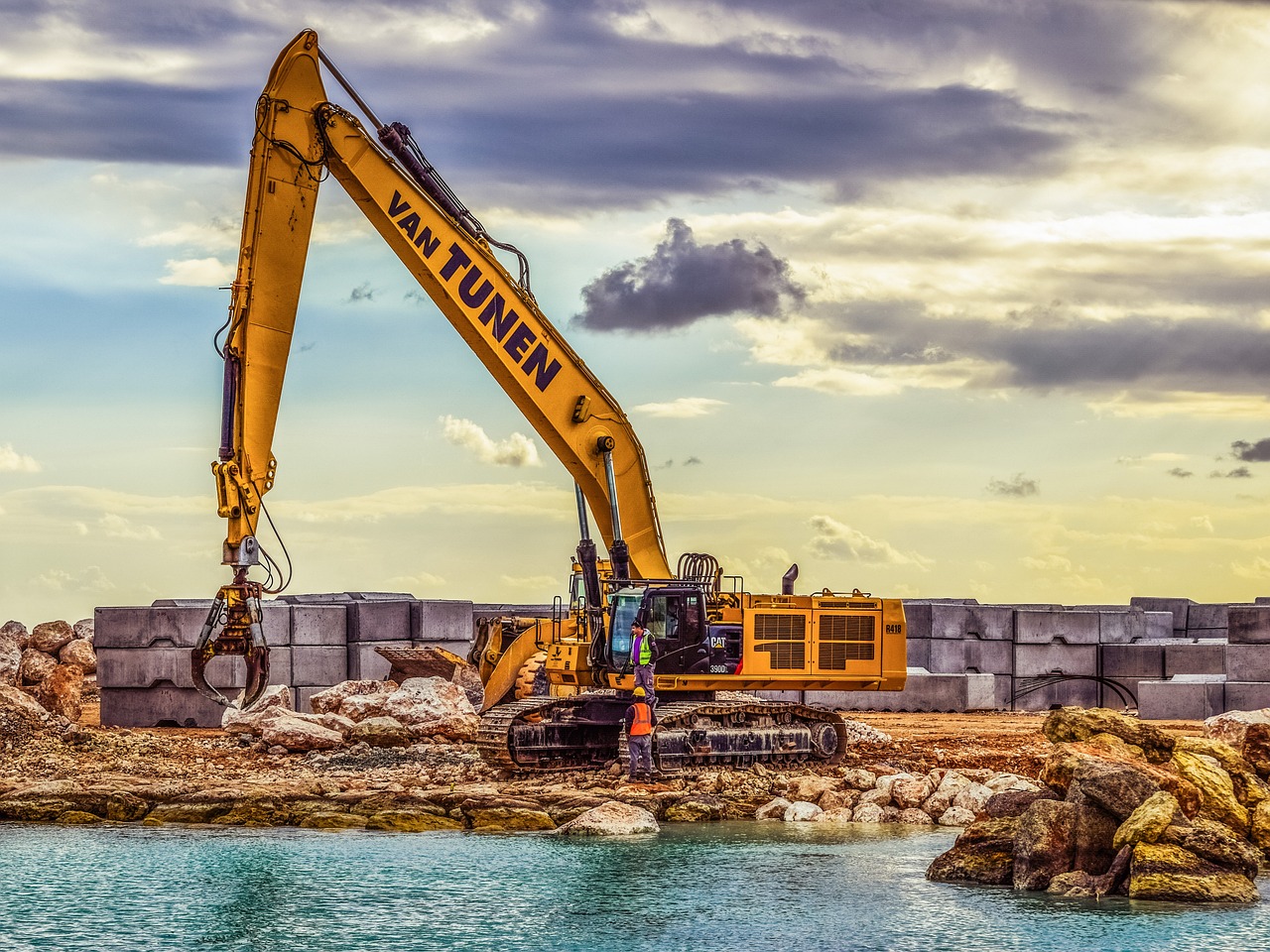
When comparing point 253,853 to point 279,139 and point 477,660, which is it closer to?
point 279,139

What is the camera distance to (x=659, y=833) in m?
14.6

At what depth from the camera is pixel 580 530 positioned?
1861 cm

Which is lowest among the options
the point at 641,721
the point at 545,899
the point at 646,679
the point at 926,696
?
the point at 545,899

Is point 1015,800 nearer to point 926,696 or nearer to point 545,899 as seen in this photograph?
point 545,899

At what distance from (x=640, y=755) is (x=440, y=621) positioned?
9.65 m

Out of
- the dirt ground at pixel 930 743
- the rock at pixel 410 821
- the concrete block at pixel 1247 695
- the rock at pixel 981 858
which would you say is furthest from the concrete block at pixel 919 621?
the rock at pixel 981 858

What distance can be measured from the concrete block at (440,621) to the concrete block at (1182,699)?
400 inches

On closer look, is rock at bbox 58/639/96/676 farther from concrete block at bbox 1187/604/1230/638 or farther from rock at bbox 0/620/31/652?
concrete block at bbox 1187/604/1230/638

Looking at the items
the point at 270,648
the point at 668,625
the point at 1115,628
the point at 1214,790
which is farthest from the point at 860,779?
the point at 1115,628

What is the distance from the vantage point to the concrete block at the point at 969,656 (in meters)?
26.9

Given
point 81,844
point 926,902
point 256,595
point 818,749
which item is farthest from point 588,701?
point 926,902

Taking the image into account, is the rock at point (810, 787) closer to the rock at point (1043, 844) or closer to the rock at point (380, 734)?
the rock at point (1043, 844)

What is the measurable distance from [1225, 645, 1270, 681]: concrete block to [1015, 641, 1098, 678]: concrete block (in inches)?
177

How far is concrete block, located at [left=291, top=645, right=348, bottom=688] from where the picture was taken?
24.5 m
